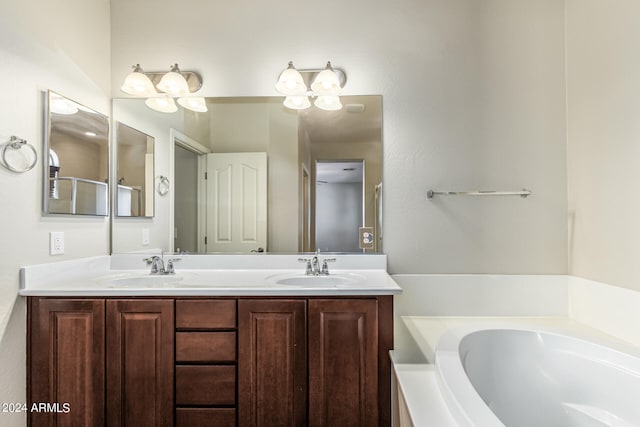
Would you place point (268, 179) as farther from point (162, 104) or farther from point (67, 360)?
point (67, 360)

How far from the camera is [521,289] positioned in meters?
1.86

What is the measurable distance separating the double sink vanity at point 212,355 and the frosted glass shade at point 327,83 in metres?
1.20

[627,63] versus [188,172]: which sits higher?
[627,63]

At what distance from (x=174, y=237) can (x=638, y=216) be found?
7.94 feet

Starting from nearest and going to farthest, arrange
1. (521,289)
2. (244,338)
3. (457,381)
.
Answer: (457,381)
(244,338)
(521,289)

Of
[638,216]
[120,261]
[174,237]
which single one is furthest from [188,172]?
[638,216]

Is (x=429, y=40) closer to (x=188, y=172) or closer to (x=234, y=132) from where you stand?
(x=234, y=132)

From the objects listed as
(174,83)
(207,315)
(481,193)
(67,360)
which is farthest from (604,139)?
(67,360)

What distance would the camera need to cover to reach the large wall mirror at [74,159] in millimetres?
1539

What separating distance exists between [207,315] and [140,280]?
614 millimetres

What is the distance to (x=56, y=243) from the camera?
1.56 metres

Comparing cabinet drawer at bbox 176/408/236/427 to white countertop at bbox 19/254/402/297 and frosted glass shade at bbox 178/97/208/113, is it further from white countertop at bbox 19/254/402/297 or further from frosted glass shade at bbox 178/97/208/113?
frosted glass shade at bbox 178/97/208/113

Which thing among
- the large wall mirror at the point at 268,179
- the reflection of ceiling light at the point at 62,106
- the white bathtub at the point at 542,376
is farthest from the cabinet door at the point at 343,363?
the reflection of ceiling light at the point at 62,106

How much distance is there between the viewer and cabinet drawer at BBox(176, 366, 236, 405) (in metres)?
1.36
